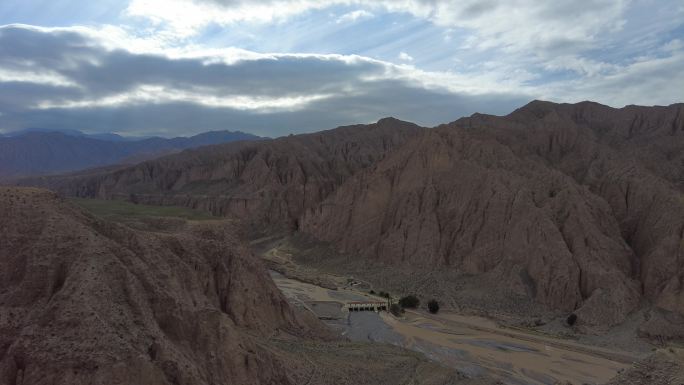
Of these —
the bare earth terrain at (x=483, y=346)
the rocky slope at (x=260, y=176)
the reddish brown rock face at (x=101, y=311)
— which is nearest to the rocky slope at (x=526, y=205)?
the rocky slope at (x=260, y=176)

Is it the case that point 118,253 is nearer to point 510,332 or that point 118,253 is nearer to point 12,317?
point 12,317

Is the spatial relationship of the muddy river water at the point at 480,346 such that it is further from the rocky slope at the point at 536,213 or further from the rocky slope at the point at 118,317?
the rocky slope at the point at 118,317

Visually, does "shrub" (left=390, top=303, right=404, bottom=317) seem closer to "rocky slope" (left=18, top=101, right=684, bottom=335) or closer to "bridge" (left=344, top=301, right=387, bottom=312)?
"bridge" (left=344, top=301, right=387, bottom=312)

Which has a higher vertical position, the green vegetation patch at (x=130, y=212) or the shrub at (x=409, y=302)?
the green vegetation patch at (x=130, y=212)

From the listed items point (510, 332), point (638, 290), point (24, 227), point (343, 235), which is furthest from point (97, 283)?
point (343, 235)

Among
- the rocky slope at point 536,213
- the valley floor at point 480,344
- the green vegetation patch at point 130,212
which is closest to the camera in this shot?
the valley floor at point 480,344

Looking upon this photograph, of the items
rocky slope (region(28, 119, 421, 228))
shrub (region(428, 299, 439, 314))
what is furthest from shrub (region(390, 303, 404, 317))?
rocky slope (region(28, 119, 421, 228))
